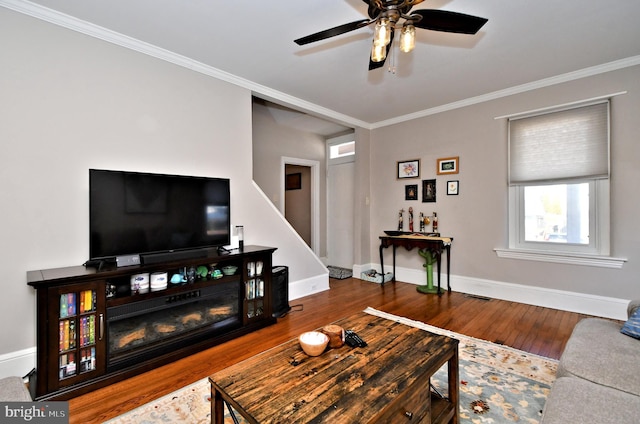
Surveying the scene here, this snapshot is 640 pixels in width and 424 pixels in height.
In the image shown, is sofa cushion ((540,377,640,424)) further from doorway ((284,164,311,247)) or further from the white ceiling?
doorway ((284,164,311,247))

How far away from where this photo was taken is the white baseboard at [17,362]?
196 centimetres

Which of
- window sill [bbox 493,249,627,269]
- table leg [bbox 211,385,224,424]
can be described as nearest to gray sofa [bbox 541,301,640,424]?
table leg [bbox 211,385,224,424]

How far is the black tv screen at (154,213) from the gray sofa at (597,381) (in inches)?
104

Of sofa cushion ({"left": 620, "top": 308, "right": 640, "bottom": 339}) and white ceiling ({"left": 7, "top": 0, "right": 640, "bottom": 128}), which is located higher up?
white ceiling ({"left": 7, "top": 0, "right": 640, "bottom": 128})

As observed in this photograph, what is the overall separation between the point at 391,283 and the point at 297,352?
3.31 m

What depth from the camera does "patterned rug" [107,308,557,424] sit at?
161 cm

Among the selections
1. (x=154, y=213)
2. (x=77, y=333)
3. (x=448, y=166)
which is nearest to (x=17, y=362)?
(x=77, y=333)

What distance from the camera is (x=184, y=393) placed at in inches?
72.4

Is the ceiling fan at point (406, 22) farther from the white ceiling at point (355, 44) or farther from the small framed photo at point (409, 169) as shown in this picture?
the small framed photo at point (409, 169)

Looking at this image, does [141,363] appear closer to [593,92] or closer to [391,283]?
[391,283]

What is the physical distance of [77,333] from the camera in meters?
1.88

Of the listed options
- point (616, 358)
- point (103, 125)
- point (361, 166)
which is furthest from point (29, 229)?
point (361, 166)

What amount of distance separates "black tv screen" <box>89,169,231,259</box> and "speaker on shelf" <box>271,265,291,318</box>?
675 millimetres

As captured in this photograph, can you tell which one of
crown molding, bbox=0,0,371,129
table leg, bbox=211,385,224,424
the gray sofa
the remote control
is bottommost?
table leg, bbox=211,385,224,424
